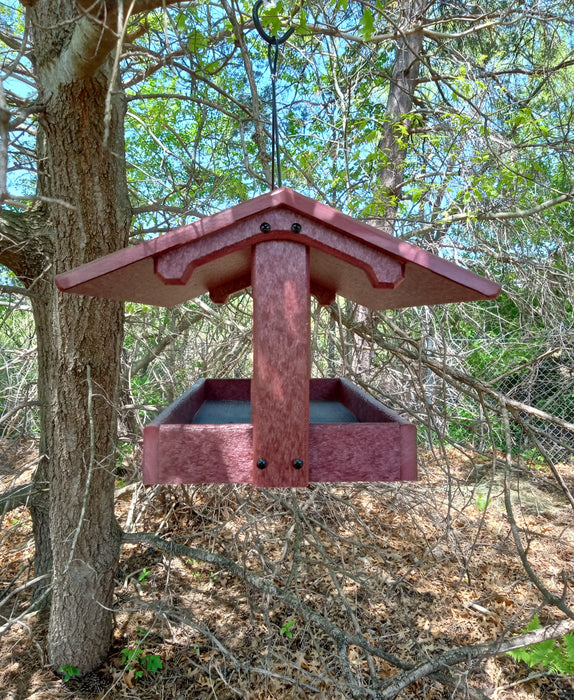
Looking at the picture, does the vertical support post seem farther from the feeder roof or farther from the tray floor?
the tray floor

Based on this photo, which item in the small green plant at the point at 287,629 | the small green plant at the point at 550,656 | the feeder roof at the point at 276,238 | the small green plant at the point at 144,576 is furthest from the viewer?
the small green plant at the point at 144,576

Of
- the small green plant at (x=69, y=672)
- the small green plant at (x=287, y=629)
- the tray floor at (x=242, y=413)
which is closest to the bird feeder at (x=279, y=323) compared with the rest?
the tray floor at (x=242, y=413)

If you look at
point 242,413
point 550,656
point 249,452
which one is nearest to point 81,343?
point 242,413

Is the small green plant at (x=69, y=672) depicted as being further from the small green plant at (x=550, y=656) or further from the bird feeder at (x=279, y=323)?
the small green plant at (x=550, y=656)

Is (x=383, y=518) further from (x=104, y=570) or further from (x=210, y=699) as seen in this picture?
(x=104, y=570)

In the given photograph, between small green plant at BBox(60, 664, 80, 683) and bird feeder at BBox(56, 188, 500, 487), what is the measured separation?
2226mm

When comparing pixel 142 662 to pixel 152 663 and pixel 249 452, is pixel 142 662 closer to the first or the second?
pixel 152 663

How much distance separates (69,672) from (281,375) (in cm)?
260

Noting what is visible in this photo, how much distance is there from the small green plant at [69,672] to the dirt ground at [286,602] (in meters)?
0.04

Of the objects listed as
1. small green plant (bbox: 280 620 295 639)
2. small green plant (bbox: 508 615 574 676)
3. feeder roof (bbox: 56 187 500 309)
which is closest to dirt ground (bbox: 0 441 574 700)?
small green plant (bbox: 280 620 295 639)

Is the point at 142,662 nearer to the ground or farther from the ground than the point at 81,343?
nearer to the ground

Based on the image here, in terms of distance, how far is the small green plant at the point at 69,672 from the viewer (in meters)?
2.74

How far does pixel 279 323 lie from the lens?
135 centimetres

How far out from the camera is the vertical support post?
1.34 m
